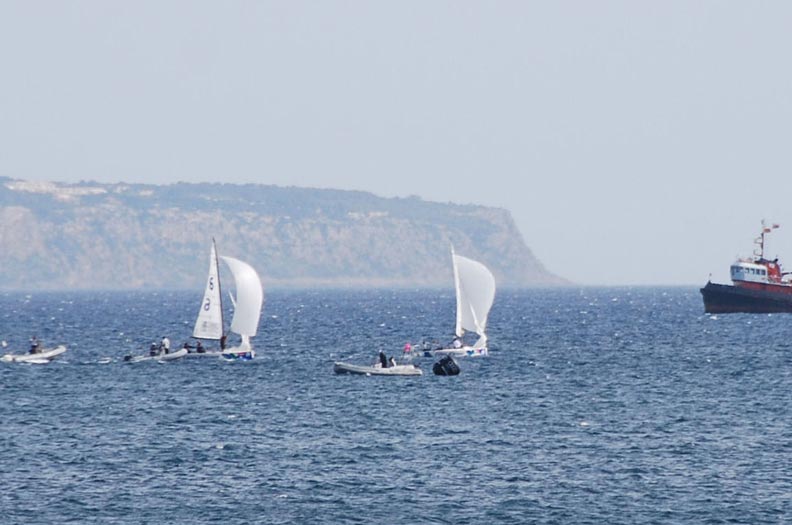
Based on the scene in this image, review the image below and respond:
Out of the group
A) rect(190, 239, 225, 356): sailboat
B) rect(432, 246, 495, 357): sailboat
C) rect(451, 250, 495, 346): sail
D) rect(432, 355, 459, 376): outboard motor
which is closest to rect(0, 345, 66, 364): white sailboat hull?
rect(190, 239, 225, 356): sailboat

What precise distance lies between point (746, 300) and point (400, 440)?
117927mm

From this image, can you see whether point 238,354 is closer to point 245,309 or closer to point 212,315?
point 245,309

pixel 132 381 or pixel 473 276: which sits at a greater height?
pixel 473 276

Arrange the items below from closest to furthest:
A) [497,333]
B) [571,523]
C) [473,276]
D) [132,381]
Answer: [571,523], [132,381], [473,276], [497,333]

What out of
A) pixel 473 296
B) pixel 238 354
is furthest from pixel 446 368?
pixel 238 354

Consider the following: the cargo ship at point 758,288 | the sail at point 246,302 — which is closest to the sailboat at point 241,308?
the sail at point 246,302

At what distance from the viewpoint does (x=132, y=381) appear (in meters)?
92.3

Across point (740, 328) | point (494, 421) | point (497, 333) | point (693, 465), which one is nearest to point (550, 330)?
point (497, 333)

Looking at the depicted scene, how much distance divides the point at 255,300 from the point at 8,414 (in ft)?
110

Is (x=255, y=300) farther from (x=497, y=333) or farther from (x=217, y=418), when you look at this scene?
(x=497, y=333)

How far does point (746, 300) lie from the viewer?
17588 centimetres

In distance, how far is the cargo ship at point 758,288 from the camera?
Answer: 17412cm

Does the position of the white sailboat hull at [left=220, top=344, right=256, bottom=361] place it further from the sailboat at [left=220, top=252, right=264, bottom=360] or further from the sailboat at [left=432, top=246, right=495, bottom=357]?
the sailboat at [left=432, top=246, right=495, bottom=357]

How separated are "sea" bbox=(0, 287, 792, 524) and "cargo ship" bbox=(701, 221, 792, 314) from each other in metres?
58.9
